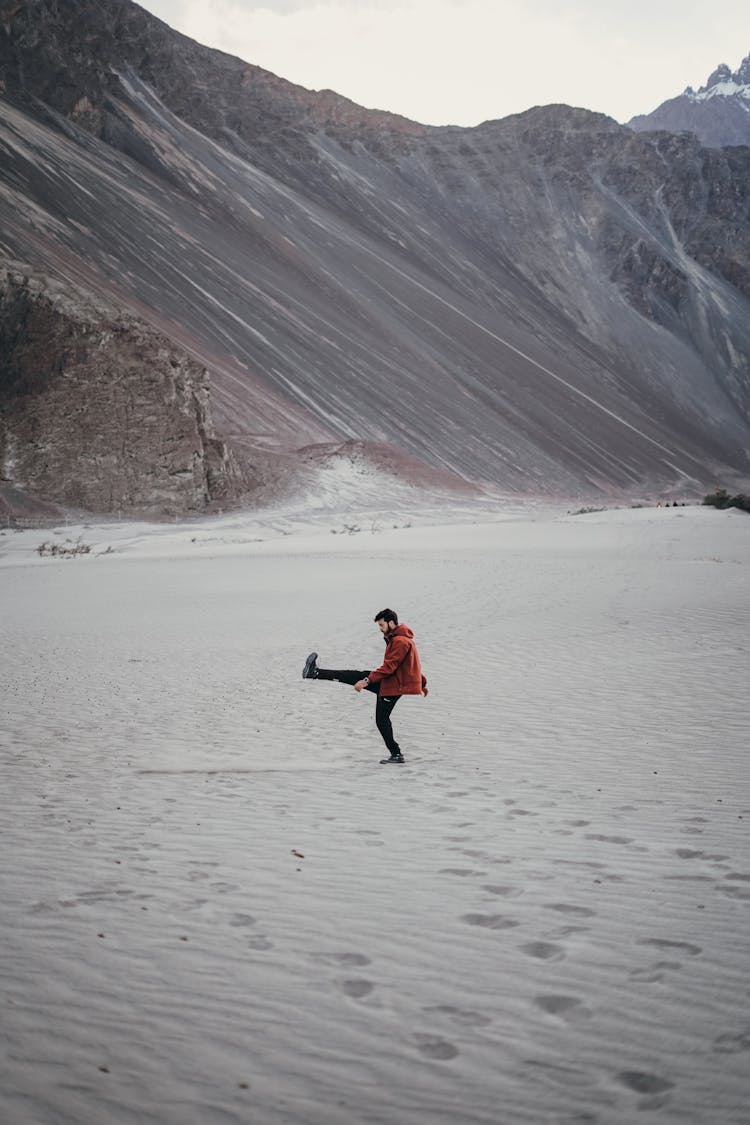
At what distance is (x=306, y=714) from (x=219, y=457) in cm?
3075

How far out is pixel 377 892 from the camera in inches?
167

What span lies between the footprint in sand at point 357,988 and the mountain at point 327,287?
111ft

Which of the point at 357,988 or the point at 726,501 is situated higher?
the point at 726,501

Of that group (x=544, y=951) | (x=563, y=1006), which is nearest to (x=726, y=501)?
(x=544, y=951)

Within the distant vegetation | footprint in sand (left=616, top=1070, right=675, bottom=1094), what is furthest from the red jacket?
the distant vegetation

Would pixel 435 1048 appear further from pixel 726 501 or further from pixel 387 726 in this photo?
pixel 726 501

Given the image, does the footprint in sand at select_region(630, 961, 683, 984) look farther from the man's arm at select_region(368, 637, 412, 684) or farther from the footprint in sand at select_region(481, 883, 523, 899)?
the man's arm at select_region(368, 637, 412, 684)

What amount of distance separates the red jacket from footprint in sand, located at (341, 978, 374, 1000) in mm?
3545

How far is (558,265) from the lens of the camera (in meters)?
91.0

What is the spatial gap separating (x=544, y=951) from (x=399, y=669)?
347cm

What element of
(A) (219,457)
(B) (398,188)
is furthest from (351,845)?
(B) (398,188)

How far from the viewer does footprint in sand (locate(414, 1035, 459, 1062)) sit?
289cm

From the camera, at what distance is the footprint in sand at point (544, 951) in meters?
3.52

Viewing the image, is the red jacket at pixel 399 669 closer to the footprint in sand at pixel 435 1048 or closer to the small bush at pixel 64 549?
the footprint in sand at pixel 435 1048
